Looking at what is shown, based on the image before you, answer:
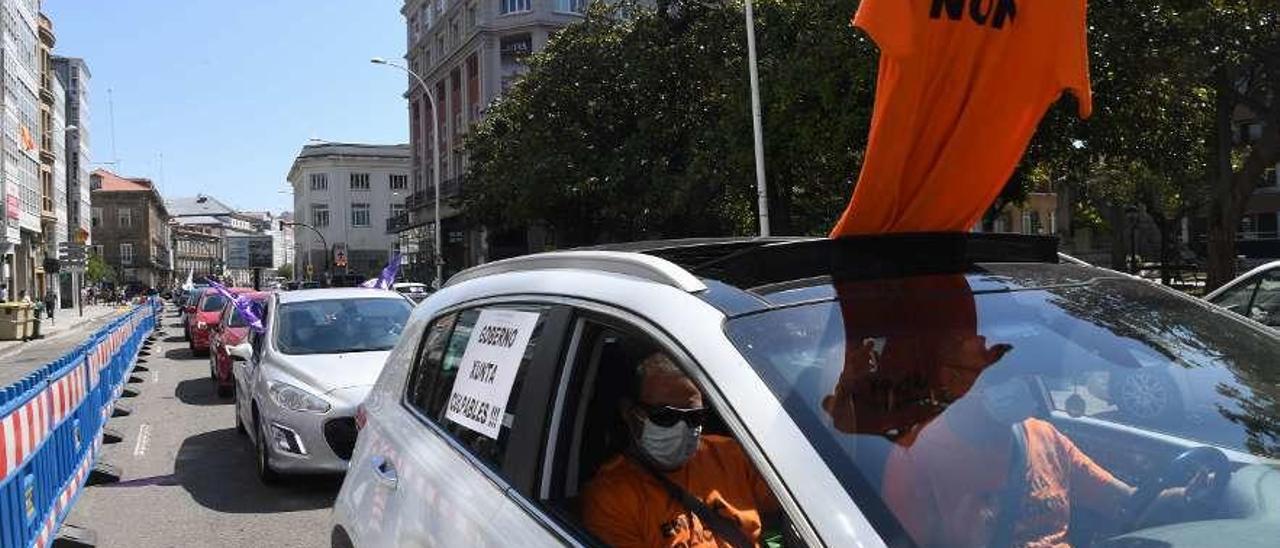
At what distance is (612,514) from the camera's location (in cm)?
237

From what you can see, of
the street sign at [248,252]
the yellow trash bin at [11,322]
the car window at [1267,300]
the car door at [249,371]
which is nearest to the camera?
the car window at [1267,300]

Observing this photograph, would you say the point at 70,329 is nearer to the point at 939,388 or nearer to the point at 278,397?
the point at 278,397

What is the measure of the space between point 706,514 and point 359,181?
120022 mm

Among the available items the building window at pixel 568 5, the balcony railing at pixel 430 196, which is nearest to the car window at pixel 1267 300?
the balcony railing at pixel 430 196

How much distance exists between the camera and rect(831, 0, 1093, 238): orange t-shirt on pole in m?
2.35

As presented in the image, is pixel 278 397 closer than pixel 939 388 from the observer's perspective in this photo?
No

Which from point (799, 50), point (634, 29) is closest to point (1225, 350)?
point (799, 50)

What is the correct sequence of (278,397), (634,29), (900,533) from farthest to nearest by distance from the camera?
1. (634,29)
2. (278,397)
3. (900,533)

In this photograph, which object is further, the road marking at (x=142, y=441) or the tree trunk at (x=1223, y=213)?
the tree trunk at (x=1223, y=213)

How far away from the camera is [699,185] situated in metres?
26.0

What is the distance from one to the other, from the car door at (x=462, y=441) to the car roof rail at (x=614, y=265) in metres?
0.15

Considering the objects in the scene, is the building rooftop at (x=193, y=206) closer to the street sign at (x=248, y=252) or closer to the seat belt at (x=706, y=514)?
the street sign at (x=248, y=252)

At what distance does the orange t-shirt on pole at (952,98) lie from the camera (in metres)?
2.35

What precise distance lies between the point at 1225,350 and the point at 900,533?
1272 millimetres
